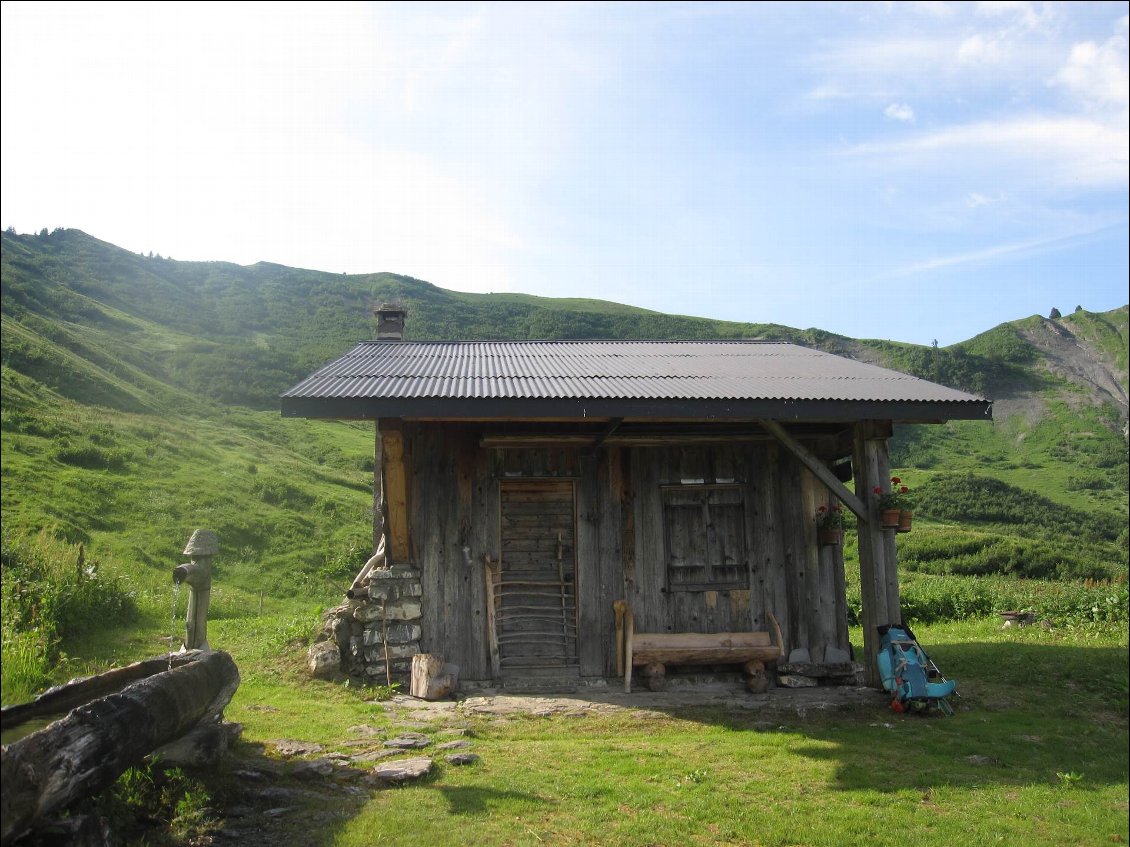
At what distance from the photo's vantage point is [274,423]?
124ft

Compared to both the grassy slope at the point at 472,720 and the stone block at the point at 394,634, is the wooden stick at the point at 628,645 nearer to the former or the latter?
the grassy slope at the point at 472,720

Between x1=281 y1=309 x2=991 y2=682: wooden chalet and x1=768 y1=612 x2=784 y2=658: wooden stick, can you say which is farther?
x1=768 y1=612 x2=784 y2=658: wooden stick

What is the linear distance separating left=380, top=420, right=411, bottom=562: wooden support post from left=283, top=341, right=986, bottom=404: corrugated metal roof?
0.53m

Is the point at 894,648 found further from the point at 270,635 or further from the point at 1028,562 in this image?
the point at 1028,562

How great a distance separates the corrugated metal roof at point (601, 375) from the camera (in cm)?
899

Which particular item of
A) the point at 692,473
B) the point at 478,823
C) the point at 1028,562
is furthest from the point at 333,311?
the point at 478,823

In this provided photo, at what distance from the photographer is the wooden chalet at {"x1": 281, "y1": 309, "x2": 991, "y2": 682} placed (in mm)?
9852

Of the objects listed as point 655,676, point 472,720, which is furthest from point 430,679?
point 655,676

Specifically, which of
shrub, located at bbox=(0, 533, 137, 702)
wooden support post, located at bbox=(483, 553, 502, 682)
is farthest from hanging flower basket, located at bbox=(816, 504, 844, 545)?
shrub, located at bbox=(0, 533, 137, 702)

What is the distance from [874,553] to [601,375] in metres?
3.66

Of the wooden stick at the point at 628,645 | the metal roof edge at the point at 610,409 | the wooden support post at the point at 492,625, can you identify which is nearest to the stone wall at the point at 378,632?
the wooden support post at the point at 492,625

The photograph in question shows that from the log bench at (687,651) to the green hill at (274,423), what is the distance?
6824 millimetres

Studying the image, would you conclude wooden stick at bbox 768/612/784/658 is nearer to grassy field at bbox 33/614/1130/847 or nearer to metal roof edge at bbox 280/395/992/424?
grassy field at bbox 33/614/1130/847

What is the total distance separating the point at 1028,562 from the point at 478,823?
2197 cm
